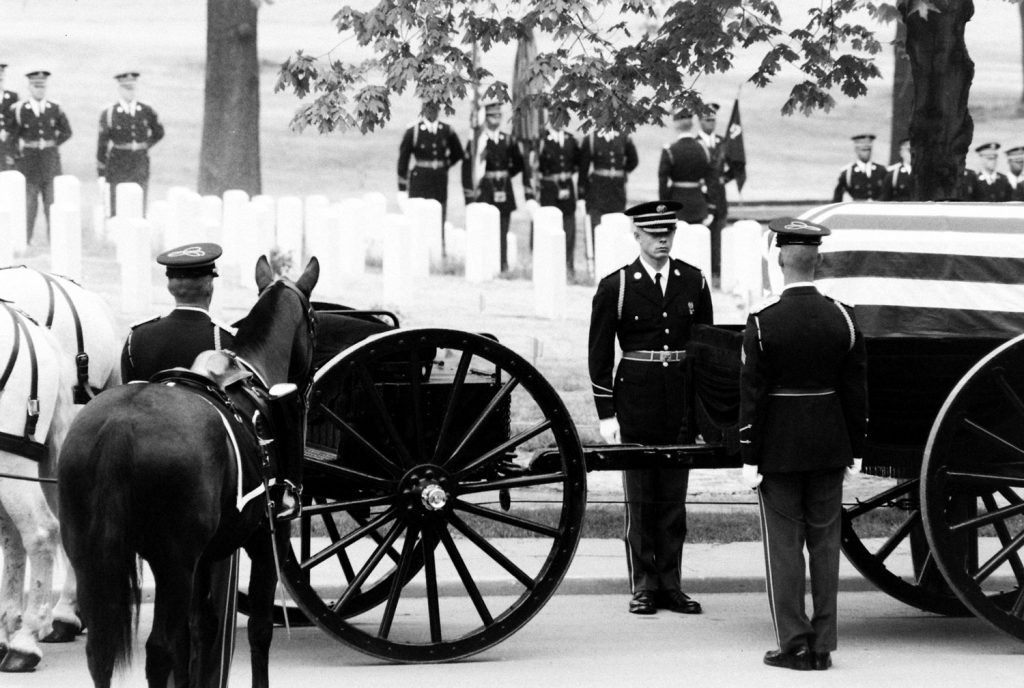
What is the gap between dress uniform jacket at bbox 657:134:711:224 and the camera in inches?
→ 656

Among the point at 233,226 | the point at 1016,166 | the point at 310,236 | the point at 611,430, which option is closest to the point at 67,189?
the point at 233,226

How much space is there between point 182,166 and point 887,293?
28.9 ft

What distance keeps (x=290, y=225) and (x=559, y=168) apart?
13.1 feet

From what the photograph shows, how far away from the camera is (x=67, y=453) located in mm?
4996

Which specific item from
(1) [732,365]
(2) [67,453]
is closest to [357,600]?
(1) [732,365]

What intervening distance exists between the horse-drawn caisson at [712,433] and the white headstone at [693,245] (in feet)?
22.0

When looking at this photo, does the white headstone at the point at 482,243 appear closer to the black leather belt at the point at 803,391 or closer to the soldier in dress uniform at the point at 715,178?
the soldier in dress uniform at the point at 715,178

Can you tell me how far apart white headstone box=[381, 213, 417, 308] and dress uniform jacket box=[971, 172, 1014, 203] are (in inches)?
234

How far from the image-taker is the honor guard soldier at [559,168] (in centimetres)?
1709

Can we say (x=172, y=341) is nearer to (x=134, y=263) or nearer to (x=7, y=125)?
(x=134, y=263)

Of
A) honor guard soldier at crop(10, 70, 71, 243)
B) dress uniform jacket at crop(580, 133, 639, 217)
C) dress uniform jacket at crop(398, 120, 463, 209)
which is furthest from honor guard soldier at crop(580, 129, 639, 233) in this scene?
honor guard soldier at crop(10, 70, 71, 243)

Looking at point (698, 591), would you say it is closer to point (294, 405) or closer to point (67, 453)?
point (294, 405)

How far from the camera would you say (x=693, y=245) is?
14516mm

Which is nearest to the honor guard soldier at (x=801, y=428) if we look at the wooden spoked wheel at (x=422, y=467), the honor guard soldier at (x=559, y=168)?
the wooden spoked wheel at (x=422, y=467)
